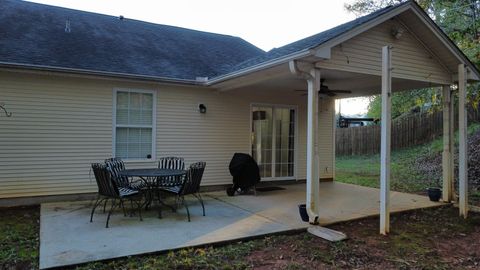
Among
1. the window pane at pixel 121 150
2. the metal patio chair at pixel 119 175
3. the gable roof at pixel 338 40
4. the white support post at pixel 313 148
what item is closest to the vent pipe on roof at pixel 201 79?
the gable roof at pixel 338 40

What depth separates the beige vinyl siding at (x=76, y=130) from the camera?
→ 20.8 feet

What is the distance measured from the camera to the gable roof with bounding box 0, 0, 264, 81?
6.82m

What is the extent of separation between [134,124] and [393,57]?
539cm

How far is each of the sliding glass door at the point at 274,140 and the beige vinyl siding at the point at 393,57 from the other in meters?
3.43

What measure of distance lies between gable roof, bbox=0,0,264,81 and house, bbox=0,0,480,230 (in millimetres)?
40

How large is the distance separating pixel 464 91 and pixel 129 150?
22.1 ft

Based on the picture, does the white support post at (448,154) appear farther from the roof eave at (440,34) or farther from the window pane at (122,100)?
the window pane at (122,100)

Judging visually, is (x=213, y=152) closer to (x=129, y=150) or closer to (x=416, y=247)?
(x=129, y=150)

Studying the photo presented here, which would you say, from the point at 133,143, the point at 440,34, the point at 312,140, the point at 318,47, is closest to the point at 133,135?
the point at 133,143

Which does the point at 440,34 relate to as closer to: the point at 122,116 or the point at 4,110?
the point at 122,116

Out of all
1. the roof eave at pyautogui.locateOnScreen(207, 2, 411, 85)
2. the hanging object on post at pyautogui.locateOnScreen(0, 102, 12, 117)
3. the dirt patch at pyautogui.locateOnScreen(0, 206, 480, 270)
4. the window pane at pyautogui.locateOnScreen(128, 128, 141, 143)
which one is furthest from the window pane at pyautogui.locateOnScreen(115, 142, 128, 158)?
the roof eave at pyautogui.locateOnScreen(207, 2, 411, 85)

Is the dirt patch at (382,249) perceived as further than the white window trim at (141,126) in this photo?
No

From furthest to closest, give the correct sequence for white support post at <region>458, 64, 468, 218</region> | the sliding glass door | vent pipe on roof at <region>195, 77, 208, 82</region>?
the sliding glass door < vent pipe on roof at <region>195, 77, 208, 82</region> < white support post at <region>458, 64, 468, 218</region>

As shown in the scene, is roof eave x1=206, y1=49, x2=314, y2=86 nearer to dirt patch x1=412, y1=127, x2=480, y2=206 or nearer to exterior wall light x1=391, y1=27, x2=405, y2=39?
exterior wall light x1=391, y1=27, x2=405, y2=39
